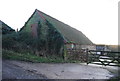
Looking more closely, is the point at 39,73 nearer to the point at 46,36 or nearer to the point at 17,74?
the point at 17,74

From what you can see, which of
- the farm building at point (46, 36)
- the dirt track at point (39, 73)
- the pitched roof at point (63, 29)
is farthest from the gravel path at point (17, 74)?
the pitched roof at point (63, 29)

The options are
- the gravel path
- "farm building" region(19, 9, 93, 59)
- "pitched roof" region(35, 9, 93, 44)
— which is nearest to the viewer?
the gravel path

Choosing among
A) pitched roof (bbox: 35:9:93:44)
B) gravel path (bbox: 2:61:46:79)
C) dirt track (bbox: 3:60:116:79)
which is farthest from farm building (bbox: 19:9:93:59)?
gravel path (bbox: 2:61:46:79)

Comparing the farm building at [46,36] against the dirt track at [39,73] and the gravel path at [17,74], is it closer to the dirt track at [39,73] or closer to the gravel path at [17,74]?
the dirt track at [39,73]

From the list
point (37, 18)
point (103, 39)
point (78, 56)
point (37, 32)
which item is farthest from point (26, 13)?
point (103, 39)

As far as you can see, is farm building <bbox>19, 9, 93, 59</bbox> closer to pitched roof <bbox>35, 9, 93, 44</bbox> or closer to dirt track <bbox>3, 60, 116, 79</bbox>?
pitched roof <bbox>35, 9, 93, 44</bbox>

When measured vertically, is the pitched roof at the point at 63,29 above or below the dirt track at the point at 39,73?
above

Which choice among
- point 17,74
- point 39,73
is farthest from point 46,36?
point 17,74

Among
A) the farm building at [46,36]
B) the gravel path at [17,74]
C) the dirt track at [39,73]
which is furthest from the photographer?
the farm building at [46,36]

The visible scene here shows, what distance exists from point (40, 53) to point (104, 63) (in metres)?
6.98

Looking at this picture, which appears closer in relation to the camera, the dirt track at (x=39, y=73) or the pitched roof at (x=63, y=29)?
the dirt track at (x=39, y=73)

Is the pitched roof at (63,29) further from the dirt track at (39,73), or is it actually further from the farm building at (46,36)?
the dirt track at (39,73)

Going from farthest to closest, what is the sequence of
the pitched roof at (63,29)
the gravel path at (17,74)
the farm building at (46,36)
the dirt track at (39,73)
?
the pitched roof at (63,29), the farm building at (46,36), the dirt track at (39,73), the gravel path at (17,74)

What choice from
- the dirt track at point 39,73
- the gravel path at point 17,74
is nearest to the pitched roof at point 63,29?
the dirt track at point 39,73
